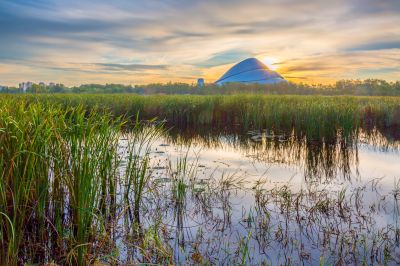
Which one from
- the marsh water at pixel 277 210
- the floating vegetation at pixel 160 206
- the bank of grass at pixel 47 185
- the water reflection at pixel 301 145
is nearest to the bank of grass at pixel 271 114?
the water reflection at pixel 301 145

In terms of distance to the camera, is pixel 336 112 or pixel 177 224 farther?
pixel 336 112

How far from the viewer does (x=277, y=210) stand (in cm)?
414

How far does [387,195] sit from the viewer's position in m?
4.81

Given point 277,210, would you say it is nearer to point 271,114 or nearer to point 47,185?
point 47,185

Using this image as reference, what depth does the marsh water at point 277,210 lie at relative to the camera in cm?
310

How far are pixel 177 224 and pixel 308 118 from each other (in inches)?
303

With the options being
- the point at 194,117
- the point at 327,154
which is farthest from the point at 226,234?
the point at 194,117

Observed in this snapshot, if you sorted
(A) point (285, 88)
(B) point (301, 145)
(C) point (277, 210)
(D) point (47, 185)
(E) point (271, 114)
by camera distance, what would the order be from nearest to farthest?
(D) point (47, 185), (C) point (277, 210), (B) point (301, 145), (E) point (271, 114), (A) point (285, 88)

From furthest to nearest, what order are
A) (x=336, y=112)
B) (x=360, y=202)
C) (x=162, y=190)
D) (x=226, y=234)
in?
1. (x=336, y=112)
2. (x=162, y=190)
3. (x=360, y=202)
4. (x=226, y=234)

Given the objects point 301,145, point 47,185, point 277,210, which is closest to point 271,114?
point 301,145

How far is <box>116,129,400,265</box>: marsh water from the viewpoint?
3.10 m

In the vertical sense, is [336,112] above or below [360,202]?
above

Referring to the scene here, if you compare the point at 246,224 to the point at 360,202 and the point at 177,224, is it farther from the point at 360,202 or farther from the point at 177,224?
the point at 360,202

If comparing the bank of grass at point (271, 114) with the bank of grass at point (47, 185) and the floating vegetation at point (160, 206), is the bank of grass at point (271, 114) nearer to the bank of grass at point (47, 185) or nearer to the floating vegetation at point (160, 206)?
the floating vegetation at point (160, 206)
